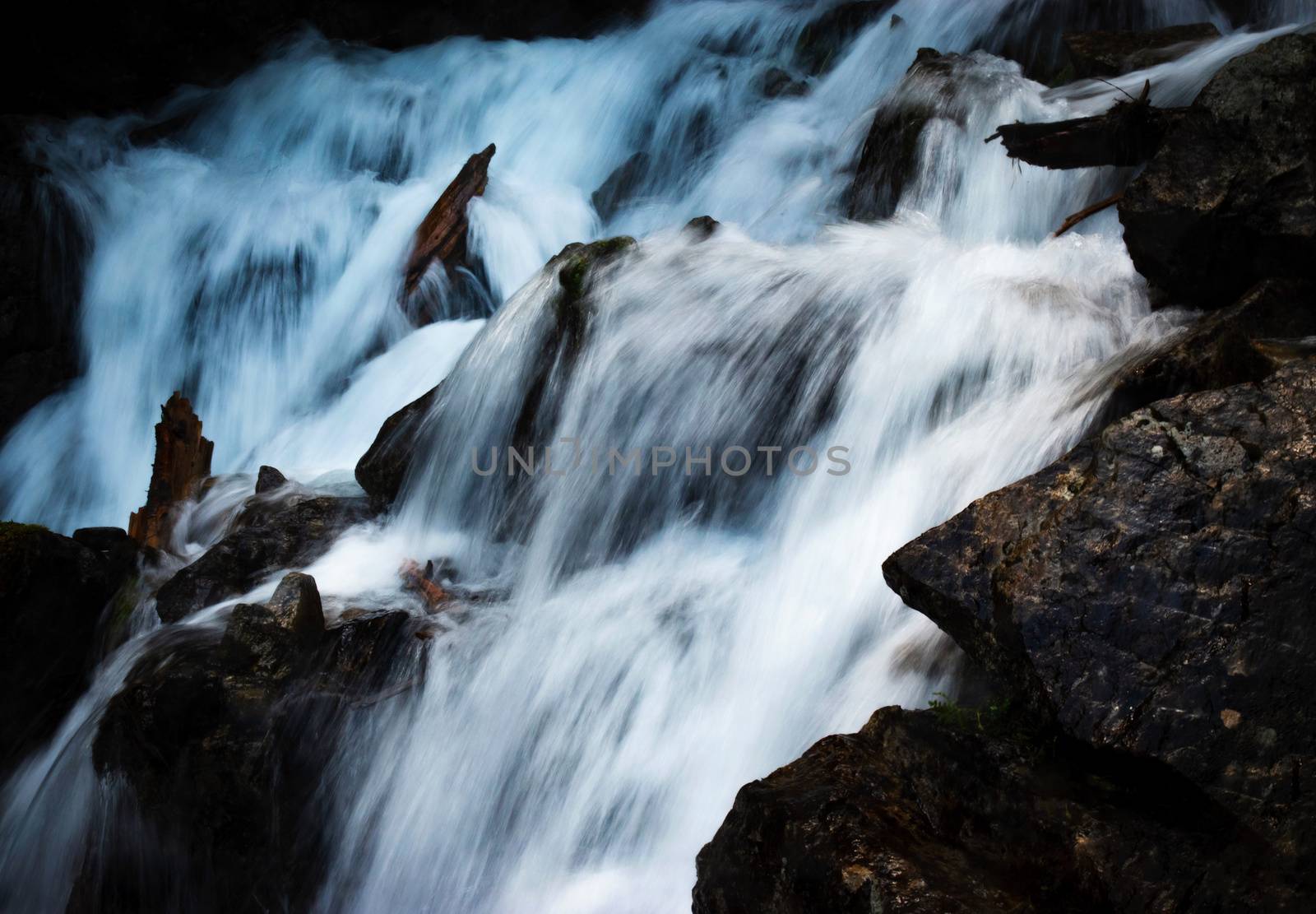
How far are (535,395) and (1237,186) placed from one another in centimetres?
322

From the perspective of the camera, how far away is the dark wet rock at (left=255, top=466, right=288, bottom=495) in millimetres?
5754

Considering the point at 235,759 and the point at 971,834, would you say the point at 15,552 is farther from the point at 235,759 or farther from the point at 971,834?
the point at 971,834

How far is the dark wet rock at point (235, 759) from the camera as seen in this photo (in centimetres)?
367

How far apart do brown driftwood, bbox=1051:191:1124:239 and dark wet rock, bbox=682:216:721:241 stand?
1847 millimetres

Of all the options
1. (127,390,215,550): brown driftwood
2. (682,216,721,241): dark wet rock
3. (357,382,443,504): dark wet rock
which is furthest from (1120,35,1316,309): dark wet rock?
(127,390,215,550): brown driftwood

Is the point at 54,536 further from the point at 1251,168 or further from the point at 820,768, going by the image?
the point at 1251,168

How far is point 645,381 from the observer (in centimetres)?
506

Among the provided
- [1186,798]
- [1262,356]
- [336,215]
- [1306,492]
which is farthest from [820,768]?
[336,215]

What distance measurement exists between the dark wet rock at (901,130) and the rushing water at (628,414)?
0.09 meters

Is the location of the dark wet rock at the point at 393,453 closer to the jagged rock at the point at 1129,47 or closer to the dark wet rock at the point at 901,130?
the dark wet rock at the point at 901,130

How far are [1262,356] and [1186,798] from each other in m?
1.36

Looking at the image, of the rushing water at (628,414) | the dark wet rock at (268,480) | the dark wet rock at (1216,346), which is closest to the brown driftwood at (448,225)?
the rushing water at (628,414)

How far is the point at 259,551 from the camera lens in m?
4.88

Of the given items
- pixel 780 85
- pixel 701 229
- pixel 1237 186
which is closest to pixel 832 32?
pixel 780 85
